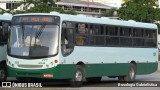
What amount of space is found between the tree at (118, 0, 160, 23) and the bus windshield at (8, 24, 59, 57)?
157ft

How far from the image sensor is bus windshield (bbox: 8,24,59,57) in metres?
19.6

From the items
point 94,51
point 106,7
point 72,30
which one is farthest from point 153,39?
point 106,7

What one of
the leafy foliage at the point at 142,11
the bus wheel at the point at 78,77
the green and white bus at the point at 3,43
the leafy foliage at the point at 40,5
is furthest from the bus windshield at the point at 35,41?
the leafy foliage at the point at 142,11

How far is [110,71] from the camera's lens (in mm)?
23656

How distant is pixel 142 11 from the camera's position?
67562mm

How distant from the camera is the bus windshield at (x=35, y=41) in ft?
64.4

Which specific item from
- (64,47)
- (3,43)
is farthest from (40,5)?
(64,47)

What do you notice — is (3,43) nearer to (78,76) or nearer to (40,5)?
(78,76)

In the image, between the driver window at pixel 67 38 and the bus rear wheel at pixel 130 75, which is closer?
the driver window at pixel 67 38

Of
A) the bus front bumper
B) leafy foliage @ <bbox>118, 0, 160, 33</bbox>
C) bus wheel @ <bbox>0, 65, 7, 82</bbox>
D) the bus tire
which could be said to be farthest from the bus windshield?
leafy foliage @ <bbox>118, 0, 160, 33</bbox>

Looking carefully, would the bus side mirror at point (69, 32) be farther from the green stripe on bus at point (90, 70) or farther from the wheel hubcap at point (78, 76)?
the wheel hubcap at point (78, 76)

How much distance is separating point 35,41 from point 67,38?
120cm

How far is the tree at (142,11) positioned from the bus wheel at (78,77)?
46.4m

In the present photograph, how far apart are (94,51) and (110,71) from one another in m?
1.79
